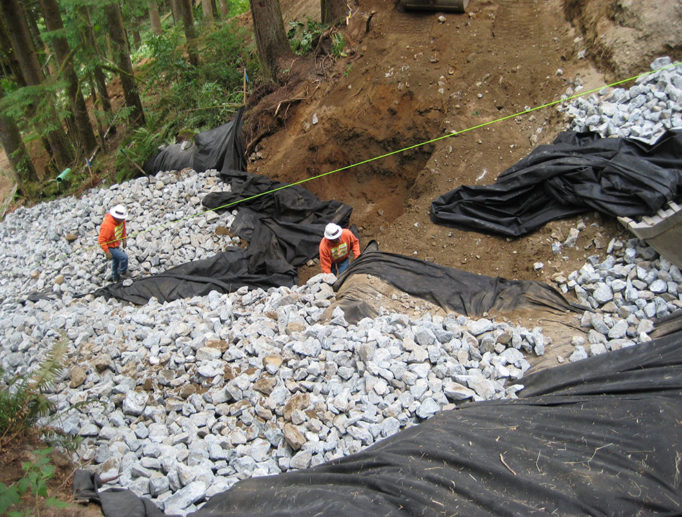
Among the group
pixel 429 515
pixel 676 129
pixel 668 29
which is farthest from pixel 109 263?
pixel 668 29

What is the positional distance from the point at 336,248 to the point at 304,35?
18.0 feet

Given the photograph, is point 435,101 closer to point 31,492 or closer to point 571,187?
point 571,187

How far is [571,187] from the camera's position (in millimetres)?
5859

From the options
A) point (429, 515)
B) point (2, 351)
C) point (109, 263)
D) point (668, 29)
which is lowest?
point (109, 263)

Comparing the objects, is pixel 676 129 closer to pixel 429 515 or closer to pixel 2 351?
pixel 429 515

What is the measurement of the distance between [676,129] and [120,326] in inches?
255

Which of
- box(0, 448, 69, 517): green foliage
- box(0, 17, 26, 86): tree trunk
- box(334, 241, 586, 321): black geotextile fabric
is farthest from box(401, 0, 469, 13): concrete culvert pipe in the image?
box(0, 448, 69, 517): green foliage

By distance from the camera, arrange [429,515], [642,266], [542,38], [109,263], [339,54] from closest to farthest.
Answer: [429,515] < [642,266] < [109,263] < [542,38] < [339,54]

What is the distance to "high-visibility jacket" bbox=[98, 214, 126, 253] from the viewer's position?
22.6 ft

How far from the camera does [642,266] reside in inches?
200

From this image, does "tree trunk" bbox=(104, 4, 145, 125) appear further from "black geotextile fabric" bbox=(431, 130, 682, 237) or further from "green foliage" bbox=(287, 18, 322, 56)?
"black geotextile fabric" bbox=(431, 130, 682, 237)

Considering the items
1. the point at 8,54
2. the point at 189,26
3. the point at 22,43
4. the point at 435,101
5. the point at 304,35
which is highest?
the point at 22,43

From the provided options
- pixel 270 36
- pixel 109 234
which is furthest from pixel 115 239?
pixel 270 36

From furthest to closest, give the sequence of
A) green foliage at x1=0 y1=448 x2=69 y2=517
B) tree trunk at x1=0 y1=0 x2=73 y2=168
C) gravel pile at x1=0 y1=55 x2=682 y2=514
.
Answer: tree trunk at x1=0 y1=0 x2=73 y2=168 < gravel pile at x1=0 y1=55 x2=682 y2=514 < green foliage at x1=0 y1=448 x2=69 y2=517
